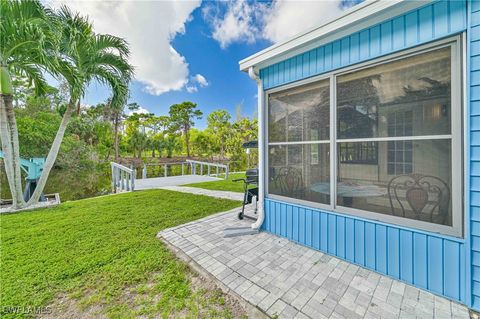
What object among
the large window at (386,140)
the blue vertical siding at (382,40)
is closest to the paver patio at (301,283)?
the large window at (386,140)

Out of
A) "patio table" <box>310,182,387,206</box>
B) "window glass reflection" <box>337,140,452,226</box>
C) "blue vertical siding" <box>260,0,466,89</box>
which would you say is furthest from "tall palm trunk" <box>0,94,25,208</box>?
"window glass reflection" <box>337,140,452,226</box>

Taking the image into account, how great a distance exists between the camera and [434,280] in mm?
1871

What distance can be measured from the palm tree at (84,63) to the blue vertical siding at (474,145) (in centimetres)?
678

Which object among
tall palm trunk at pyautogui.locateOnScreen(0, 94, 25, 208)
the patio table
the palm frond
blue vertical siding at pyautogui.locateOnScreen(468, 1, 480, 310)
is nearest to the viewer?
blue vertical siding at pyautogui.locateOnScreen(468, 1, 480, 310)

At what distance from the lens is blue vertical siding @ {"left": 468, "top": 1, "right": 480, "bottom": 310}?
1643mm

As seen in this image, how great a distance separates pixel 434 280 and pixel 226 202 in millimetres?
4129

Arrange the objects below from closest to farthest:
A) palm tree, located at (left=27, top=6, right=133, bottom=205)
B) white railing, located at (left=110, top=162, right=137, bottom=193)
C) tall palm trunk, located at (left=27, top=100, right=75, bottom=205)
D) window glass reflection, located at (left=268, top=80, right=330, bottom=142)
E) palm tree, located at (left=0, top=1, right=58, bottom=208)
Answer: window glass reflection, located at (left=268, top=80, right=330, bottom=142), palm tree, located at (left=0, top=1, right=58, bottom=208), palm tree, located at (left=27, top=6, right=133, bottom=205), tall palm trunk, located at (left=27, top=100, right=75, bottom=205), white railing, located at (left=110, top=162, right=137, bottom=193)

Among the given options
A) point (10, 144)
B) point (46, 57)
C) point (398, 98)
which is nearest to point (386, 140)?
point (398, 98)

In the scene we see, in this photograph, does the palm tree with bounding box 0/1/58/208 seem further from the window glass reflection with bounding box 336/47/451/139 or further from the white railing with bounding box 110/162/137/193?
the window glass reflection with bounding box 336/47/451/139

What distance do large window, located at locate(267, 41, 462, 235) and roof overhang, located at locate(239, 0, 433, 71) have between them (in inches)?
16.5

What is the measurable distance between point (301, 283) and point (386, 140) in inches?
70.5

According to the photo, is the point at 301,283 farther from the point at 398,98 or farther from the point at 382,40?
the point at 382,40

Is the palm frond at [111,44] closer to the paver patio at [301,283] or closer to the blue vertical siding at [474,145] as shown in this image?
the paver patio at [301,283]

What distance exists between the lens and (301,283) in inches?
81.3
